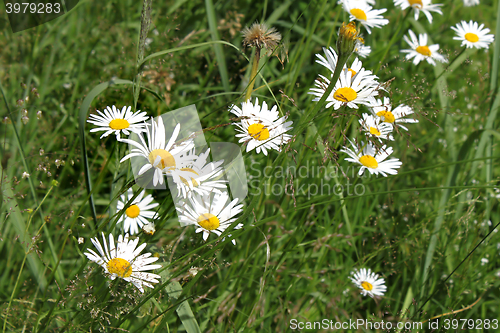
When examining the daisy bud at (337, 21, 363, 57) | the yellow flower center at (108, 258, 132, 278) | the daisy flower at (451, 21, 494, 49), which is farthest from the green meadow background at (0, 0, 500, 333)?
the daisy bud at (337, 21, 363, 57)

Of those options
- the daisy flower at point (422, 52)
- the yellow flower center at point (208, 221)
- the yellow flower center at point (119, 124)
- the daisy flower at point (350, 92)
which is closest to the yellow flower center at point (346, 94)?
the daisy flower at point (350, 92)

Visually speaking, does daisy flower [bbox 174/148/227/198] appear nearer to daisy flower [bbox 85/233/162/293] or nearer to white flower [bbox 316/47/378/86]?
daisy flower [bbox 85/233/162/293]

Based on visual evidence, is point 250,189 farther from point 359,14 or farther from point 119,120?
point 359,14

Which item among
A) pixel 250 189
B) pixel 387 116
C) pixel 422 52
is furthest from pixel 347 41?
pixel 422 52

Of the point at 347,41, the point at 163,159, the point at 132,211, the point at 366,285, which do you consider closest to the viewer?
the point at 347,41

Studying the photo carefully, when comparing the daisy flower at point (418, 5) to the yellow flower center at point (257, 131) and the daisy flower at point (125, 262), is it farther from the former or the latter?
the daisy flower at point (125, 262)

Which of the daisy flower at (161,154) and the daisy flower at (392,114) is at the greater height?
the daisy flower at (392,114)
